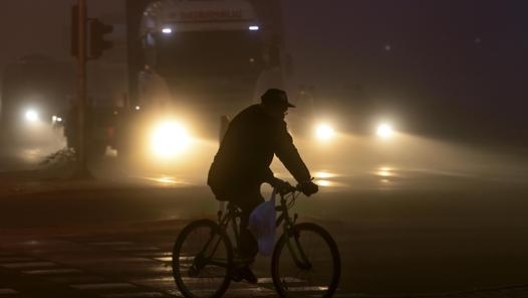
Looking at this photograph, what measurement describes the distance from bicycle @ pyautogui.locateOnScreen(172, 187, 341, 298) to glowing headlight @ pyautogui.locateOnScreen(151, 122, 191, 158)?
2550 cm

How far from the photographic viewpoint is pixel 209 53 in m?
34.7

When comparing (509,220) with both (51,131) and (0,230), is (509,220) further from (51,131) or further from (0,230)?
(51,131)

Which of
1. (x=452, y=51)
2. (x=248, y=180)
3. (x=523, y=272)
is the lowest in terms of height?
(x=523, y=272)

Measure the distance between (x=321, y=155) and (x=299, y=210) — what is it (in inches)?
778

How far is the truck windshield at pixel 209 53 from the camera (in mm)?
34750

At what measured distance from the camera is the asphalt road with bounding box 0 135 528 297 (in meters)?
13.2

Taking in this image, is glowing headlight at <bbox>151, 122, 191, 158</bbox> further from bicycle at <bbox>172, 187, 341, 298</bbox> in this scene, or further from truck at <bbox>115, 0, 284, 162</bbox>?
bicycle at <bbox>172, 187, 341, 298</bbox>

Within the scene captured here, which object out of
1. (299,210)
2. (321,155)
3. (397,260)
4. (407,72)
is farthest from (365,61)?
(397,260)

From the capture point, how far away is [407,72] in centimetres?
10519

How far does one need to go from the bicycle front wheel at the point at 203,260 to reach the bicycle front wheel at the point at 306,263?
436mm

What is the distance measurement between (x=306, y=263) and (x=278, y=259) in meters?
0.22

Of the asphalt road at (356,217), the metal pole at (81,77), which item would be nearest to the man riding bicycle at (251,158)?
the asphalt road at (356,217)

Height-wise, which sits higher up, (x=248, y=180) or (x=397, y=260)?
(x=248, y=180)

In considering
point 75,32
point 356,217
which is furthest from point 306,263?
point 75,32
